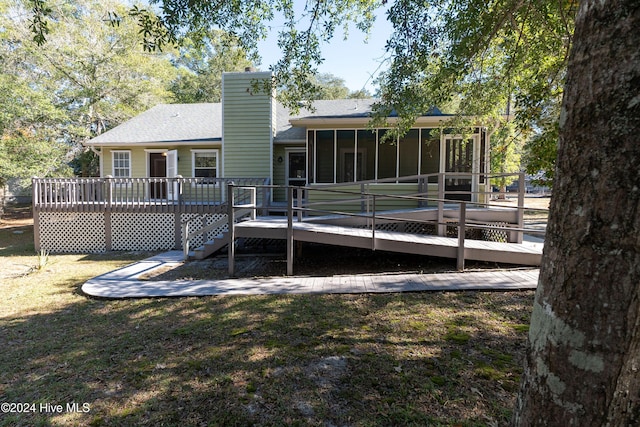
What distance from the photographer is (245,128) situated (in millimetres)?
12555

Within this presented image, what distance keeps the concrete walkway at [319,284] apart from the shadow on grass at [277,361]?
1.32 ft

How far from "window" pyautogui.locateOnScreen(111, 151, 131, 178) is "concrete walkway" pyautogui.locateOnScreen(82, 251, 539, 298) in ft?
28.4

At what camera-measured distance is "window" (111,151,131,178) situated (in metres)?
14.0

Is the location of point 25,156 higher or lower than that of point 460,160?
higher

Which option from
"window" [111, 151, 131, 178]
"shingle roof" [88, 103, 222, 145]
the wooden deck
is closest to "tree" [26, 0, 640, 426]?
the wooden deck

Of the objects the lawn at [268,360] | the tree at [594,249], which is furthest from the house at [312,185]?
the tree at [594,249]

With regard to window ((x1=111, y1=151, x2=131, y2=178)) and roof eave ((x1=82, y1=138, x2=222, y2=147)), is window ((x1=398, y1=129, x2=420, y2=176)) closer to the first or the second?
roof eave ((x1=82, y1=138, x2=222, y2=147))

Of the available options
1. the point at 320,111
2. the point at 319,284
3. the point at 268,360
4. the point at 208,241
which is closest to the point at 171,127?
the point at 320,111

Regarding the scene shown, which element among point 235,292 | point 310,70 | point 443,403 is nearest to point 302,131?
point 310,70

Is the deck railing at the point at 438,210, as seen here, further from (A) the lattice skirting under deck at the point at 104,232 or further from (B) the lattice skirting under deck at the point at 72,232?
(B) the lattice skirting under deck at the point at 72,232

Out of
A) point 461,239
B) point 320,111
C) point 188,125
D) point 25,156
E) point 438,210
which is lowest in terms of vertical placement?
point 461,239

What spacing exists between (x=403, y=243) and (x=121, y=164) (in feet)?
40.1

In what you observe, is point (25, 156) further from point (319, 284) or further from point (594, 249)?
point (594, 249)

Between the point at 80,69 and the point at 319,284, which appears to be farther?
the point at 80,69
